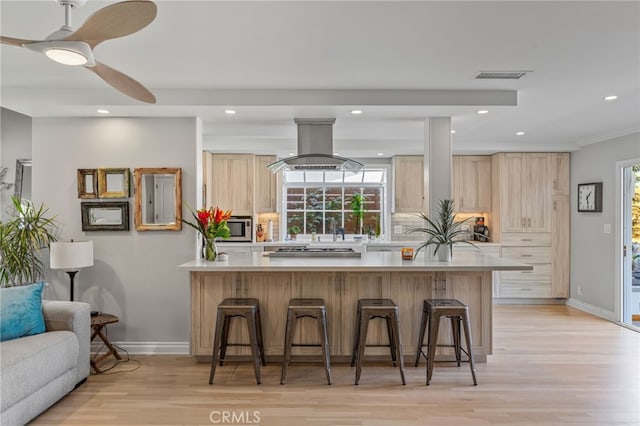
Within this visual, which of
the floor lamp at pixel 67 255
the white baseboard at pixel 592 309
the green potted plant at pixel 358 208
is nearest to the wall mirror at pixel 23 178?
the floor lamp at pixel 67 255

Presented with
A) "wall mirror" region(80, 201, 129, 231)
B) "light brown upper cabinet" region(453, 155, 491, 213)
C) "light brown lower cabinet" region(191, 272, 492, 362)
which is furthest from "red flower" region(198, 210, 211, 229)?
"light brown upper cabinet" region(453, 155, 491, 213)

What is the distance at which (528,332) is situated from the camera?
15.8 feet

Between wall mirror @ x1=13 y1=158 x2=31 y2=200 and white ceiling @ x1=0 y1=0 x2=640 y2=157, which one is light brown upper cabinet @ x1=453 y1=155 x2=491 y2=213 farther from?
wall mirror @ x1=13 y1=158 x2=31 y2=200

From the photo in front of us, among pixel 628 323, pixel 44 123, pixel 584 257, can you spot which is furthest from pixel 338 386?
pixel 584 257

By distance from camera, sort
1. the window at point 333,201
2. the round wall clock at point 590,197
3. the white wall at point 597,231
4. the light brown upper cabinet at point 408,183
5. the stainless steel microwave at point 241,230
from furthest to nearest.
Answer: the window at point 333,201
the light brown upper cabinet at point 408,183
the stainless steel microwave at point 241,230
the round wall clock at point 590,197
the white wall at point 597,231

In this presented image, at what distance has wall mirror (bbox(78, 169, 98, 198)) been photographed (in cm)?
401

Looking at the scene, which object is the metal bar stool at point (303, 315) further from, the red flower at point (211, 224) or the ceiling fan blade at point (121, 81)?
the ceiling fan blade at point (121, 81)

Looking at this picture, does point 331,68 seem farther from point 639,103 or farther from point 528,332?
point 528,332

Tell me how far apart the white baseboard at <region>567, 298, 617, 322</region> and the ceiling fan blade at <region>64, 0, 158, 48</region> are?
622 centimetres

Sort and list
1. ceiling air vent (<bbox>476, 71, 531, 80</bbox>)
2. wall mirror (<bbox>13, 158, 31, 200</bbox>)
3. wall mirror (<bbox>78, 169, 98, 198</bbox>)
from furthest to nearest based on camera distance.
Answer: wall mirror (<bbox>13, 158, 31, 200</bbox>)
wall mirror (<bbox>78, 169, 98, 198</bbox>)
ceiling air vent (<bbox>476, 71, 531, 80</bbox>)

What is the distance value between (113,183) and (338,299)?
2498 mm

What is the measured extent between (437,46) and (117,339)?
12.8 ft

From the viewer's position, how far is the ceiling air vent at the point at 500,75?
127 inches

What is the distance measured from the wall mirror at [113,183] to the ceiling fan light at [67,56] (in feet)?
7.00
